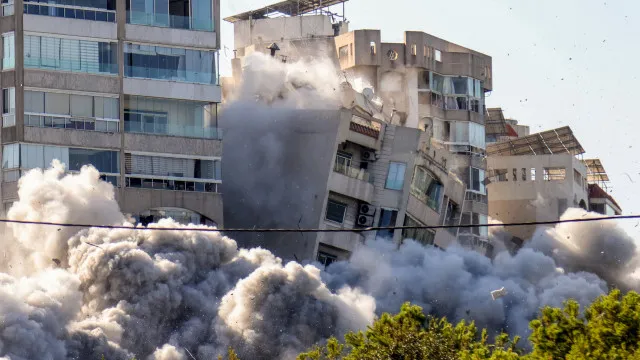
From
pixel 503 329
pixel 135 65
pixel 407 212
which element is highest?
pixel 135 65

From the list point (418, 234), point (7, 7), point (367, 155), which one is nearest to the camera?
point (7, 7)

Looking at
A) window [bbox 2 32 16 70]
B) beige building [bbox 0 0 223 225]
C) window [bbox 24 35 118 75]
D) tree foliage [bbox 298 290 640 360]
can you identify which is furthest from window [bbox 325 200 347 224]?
tree foliage [bbox 298 290 640 360]

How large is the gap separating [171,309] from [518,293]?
25732mm

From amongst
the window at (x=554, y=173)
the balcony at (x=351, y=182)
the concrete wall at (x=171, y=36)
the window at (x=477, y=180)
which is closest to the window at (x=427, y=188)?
the balcony at (x=351, y=182)

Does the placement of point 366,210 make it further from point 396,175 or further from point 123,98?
point 123,98

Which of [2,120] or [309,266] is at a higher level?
[2,120]

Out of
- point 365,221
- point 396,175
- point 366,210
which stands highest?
point 396,175

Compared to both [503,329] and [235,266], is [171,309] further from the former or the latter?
[503,329]

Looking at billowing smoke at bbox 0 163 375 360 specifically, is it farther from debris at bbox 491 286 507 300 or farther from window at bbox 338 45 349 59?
window at bbox 338 45 349 59


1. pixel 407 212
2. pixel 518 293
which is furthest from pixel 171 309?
pixel 518 293

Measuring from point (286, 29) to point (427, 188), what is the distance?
19.6 meters

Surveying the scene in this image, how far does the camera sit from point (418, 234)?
97.8 metres

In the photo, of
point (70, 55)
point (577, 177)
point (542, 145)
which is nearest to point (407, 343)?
point (70, 55)

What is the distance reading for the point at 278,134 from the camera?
92875 mm
